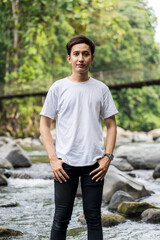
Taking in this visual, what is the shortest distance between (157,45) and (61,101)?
30.0 meters

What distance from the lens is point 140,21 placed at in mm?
29500

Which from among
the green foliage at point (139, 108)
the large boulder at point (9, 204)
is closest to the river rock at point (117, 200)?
the large boulder at point (9, 204)

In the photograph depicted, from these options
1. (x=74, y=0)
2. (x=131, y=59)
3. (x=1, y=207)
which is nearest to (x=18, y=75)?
Result: (x=131, y=59)

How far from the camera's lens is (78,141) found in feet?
7.13

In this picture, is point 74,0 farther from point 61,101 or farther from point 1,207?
point 61,101

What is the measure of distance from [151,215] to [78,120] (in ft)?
6.45

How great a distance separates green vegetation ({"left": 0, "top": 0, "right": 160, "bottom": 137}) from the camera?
927 centimetres

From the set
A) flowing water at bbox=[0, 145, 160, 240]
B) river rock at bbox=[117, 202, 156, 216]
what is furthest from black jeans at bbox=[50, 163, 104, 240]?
river rock at bbox=[117, 202, 156, 216]

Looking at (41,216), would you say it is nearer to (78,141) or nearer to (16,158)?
(78,141)

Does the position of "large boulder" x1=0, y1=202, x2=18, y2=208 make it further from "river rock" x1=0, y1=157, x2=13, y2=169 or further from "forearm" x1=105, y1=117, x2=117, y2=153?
"river rock" x1=0, y1=157, x2=13, y2=169

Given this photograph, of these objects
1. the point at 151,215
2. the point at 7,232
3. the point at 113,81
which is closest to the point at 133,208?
A: the point at 151,215

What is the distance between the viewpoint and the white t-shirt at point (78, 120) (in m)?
2.16

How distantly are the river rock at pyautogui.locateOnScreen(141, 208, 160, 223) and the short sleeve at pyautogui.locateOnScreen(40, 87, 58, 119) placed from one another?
6.39 ft

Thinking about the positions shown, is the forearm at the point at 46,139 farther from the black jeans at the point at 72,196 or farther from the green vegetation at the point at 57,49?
the green vegetation at the point at 57,49
